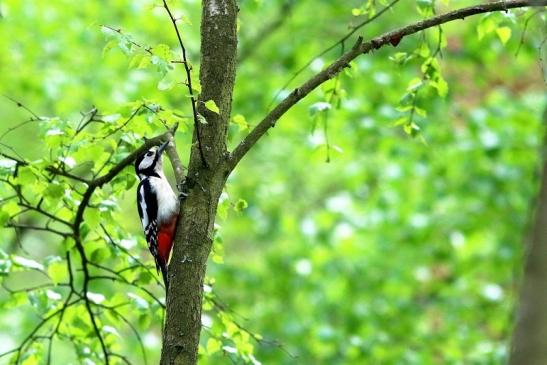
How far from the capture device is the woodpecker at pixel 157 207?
4225 millimetres

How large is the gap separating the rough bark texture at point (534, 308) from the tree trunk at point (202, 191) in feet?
5.19

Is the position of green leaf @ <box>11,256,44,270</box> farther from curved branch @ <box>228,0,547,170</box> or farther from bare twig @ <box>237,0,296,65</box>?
bare twig @ <box>237,0,296,65</box>

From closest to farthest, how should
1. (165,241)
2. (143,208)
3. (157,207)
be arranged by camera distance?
1. (165,241)
2. (157,207)
3. (143,208)

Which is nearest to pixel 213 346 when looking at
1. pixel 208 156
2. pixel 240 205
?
pixel 240 205

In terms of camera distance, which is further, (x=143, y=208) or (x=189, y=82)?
(x=143, y=208)

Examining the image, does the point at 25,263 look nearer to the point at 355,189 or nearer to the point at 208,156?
the point at 208,156

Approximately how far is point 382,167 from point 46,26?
129 inches

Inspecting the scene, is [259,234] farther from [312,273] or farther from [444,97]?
[444,97]

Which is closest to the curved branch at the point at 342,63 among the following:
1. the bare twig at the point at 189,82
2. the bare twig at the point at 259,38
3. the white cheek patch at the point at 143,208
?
the bare twig at the point at 189,82

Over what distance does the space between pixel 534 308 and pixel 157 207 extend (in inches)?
132

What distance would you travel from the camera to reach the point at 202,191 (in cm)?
289

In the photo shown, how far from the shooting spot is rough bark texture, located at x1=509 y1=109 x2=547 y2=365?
4.29 ft

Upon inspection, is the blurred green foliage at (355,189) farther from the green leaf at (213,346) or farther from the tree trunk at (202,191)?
the tree trunk at (202,191)

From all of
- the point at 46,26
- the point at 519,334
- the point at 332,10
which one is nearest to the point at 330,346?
the point at 332,10
